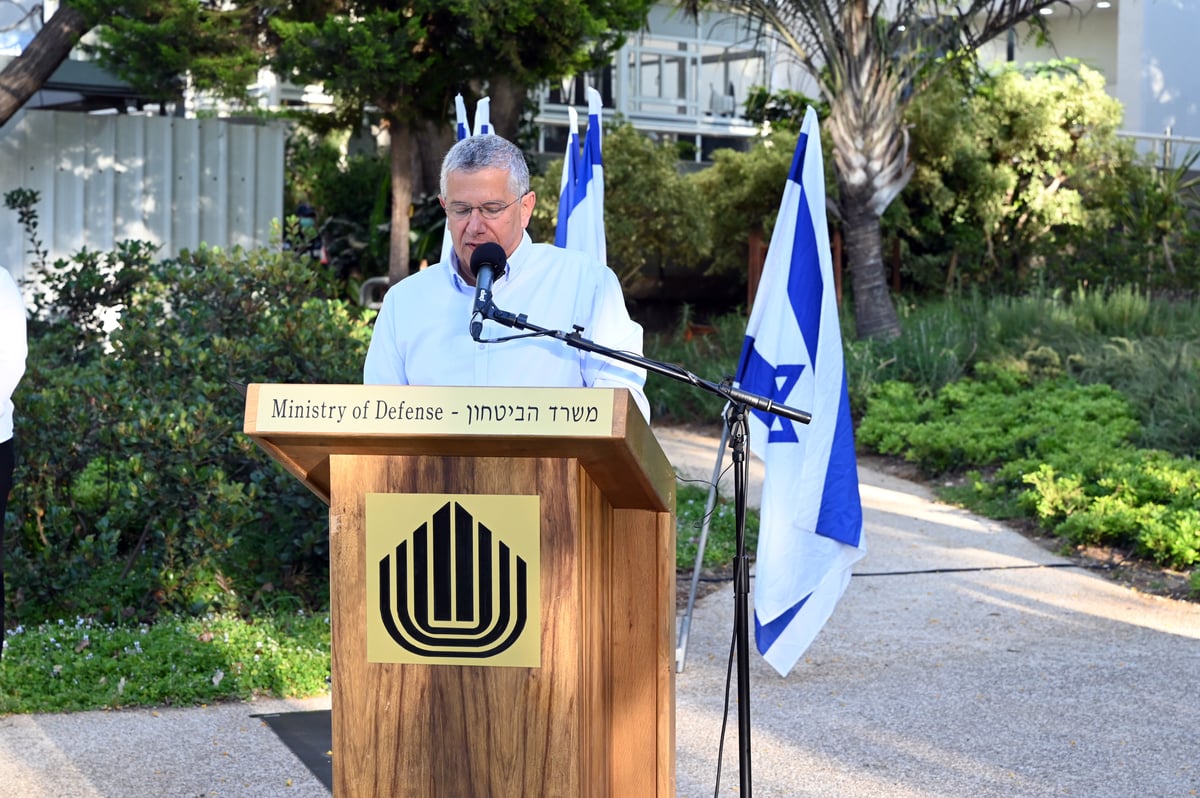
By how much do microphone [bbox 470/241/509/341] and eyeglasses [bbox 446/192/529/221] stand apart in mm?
190

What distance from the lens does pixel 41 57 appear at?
39.1ft

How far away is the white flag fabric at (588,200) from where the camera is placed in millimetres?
7480

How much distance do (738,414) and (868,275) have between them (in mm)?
11523

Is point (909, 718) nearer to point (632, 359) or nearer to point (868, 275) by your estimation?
point (632, 359)

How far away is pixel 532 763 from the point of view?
2646 mm

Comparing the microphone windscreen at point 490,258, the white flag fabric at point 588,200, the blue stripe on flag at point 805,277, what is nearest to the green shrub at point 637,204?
the white flag fabric at point 588,200

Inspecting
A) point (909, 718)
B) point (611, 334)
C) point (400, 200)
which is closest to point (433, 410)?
point (611, 334)

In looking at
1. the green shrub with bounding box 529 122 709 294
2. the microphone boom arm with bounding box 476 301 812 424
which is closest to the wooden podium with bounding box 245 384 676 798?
the microphone boom arm with bounding box 476 301 812 424

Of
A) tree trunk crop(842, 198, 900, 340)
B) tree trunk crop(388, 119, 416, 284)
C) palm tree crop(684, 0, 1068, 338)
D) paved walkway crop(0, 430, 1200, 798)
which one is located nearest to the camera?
paved walkway crop(0, 430, 1200, 798)

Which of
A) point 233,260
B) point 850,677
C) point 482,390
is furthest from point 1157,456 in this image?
point 482,390

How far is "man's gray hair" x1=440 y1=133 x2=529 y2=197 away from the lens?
3092mm

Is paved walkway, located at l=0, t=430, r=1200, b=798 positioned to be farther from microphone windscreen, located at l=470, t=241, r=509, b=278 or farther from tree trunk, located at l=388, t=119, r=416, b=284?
tree trunk, located at l=388, t=119, r=416, b=284

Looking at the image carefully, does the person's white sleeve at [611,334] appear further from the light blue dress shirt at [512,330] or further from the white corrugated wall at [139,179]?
the white corrugated wall at [139,179]

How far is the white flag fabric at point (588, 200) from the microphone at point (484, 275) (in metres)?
4.51
